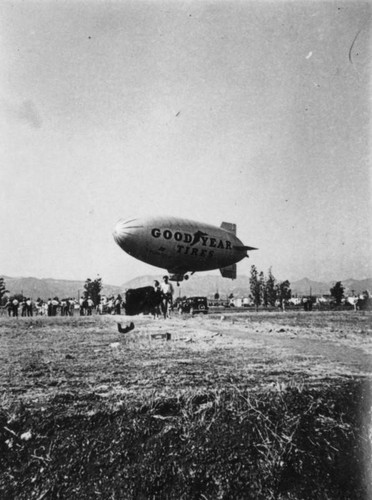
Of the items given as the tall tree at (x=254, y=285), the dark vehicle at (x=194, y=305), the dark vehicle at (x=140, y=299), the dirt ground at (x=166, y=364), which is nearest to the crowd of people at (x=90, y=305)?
the dark vehicle at (x=140, y=299)

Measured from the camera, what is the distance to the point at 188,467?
3.14 meters

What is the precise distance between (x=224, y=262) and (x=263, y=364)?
19639mm

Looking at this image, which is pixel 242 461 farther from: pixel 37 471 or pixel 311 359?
pixel 311 359

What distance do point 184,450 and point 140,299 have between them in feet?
34.3

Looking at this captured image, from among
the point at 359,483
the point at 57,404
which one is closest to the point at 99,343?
the point at 57,404

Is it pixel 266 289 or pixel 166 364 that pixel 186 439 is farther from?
pixel 266 289

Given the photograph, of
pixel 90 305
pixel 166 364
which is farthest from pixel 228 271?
pixel 166 364

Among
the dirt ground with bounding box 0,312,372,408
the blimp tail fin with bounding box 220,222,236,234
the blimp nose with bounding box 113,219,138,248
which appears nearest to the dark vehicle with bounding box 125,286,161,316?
the dirt ground with bounding box 0,312,372,408

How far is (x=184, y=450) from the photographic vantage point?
10.5ft

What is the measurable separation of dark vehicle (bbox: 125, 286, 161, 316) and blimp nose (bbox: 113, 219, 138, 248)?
260 inches

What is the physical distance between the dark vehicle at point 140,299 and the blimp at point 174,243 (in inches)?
253

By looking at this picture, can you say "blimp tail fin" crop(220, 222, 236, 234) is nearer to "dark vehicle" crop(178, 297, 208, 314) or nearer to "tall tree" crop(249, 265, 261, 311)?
"dark vehicle" crop(178, 297, 208, 314)

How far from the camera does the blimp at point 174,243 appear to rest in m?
20.7

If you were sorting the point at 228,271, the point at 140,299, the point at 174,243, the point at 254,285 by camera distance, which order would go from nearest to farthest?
1. the point at 140,299
2. the point at 174,243
3. the point at 228,271
4. the point at 254,285
